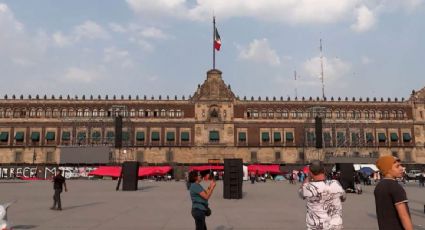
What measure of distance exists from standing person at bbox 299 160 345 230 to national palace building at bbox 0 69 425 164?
5358 centimetres

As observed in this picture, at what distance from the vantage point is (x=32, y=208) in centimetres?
1497

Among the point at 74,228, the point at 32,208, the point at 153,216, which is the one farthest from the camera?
the point at 32,208

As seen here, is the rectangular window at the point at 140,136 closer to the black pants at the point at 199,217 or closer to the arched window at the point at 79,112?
the arched window at the point at 79,112

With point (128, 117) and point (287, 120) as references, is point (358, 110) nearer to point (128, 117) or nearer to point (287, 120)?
point (287, 120)

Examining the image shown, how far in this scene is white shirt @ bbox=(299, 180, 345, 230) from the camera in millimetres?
5031

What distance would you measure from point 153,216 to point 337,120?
52.2m

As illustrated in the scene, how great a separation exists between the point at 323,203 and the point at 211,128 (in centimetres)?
5405

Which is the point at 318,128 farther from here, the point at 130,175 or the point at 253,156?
the point at 130,175

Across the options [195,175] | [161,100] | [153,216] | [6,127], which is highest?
[161,100]

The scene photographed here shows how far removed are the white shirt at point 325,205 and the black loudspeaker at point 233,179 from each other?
14.7m

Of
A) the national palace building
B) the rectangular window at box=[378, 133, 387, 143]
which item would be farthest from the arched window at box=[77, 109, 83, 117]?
the rectangular window at box=[378, 133, 387, 143]

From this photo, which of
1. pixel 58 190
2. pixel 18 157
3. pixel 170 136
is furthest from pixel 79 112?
pixel 58 190

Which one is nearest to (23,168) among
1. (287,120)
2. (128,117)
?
(128,117)

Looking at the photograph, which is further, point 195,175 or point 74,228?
point 74,228
